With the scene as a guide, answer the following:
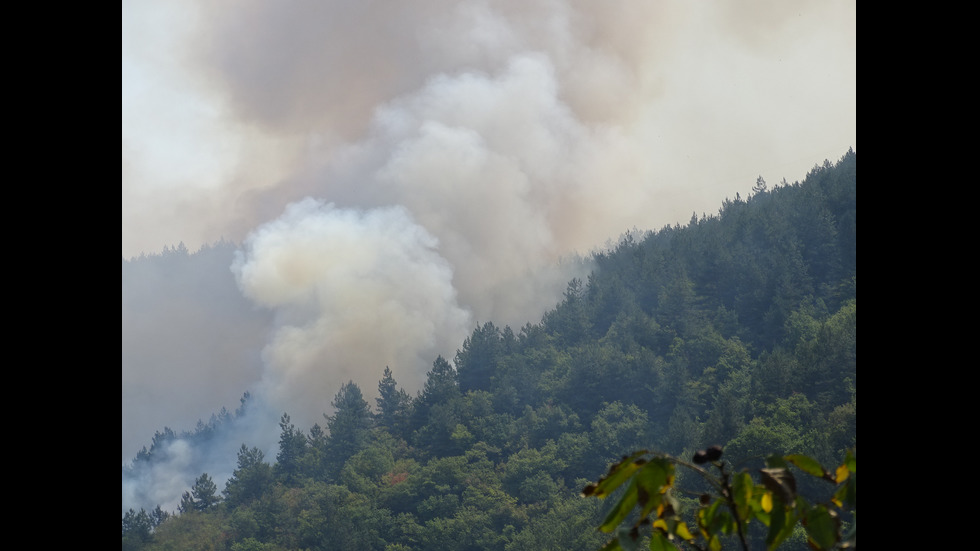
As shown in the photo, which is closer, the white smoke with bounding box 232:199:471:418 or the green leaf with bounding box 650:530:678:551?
the green leaf with bounding box 650:530:678:551

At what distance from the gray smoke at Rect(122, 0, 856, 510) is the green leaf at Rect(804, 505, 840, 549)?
21.4 m

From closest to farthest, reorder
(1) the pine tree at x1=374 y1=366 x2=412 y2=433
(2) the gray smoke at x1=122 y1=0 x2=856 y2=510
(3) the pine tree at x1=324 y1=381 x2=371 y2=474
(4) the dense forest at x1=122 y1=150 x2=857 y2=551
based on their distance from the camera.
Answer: (4) the dense forest at x1=122 y1=150 x2=857 y2=551, (3) the pine tree at x1=324 y1=381 x2=371 y2=474, (2) the gray smoke at x1=122 y1=0 x2=856 y2=510, (1) the pine tree at x1=374 y1=366 x2=412 y2=433

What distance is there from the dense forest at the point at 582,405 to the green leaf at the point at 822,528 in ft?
57.6

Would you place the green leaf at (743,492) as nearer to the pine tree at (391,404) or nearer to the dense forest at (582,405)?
the dense forest at (582,405)

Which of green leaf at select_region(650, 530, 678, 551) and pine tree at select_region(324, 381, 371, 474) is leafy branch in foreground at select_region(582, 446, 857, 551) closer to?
green leaf at select_region(650, 530, 678, 551)

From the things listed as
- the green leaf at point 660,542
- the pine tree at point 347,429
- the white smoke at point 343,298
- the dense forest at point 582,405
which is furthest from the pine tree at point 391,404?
the green leaf at point 660,542

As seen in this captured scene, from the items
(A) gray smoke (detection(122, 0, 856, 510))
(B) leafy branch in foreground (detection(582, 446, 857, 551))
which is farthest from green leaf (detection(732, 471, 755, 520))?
(A) gray smoke (detection(122, 0, 856, 510))

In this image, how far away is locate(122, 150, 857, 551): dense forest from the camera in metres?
19.1

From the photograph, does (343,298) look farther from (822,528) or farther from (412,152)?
(822,528)

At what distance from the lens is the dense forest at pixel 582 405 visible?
19.1m

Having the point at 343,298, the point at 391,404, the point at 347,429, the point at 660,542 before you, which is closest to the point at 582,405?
the point at 391,404

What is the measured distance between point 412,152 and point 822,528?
946 inches

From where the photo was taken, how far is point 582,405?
22.5m
